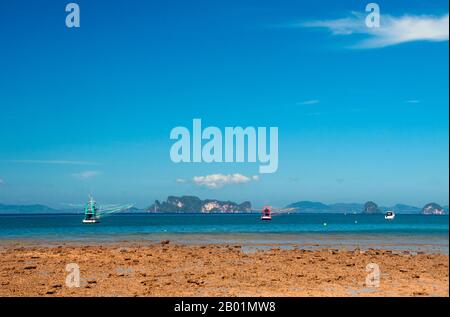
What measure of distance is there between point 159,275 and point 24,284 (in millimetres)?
7184

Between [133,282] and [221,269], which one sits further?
[221,269]

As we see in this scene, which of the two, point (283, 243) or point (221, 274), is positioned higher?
point (221, 274)

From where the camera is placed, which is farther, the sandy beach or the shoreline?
the shoreline

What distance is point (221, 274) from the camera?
2983 centimetres

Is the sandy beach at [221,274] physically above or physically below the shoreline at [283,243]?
above

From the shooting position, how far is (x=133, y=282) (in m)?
26.8

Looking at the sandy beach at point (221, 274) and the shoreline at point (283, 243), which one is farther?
the shoreline at point (283, 243)

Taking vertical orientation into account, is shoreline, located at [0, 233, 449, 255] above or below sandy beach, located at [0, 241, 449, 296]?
below

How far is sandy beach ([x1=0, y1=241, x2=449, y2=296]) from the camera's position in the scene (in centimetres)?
2400

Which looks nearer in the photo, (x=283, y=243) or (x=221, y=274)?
(x=221, y=274)

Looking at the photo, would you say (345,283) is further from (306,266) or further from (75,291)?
(75,291)

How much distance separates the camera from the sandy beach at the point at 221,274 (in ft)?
78.7
